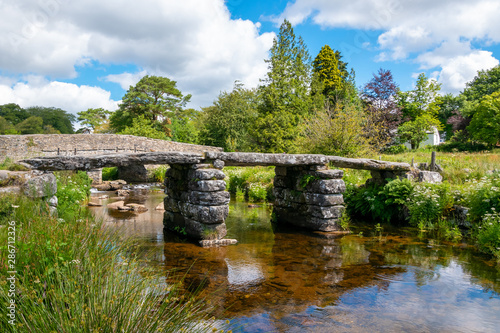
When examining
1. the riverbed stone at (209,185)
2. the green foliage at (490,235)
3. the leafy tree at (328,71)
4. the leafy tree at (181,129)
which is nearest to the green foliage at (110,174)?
the leafy tree at (181,129)

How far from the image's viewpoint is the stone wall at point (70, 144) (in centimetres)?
1659

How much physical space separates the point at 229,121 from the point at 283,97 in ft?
19.8

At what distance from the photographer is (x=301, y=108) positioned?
24859 millimetres

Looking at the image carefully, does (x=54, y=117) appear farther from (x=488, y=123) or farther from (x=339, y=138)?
(x=488, y=123)

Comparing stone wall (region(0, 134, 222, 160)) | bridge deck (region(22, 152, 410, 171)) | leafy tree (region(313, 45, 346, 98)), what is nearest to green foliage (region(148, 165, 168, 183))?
stone wall (region(0, 134, 222, 160))

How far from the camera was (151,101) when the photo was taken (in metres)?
34.0

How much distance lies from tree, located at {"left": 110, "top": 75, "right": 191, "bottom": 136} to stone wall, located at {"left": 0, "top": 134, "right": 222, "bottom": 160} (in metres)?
11.6

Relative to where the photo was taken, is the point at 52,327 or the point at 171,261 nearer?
the point at 52,327

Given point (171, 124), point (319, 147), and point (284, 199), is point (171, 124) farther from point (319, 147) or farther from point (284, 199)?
point (284, 199)

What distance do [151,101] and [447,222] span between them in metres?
31.3

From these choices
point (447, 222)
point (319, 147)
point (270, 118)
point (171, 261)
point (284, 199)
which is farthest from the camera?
point (270, 118)

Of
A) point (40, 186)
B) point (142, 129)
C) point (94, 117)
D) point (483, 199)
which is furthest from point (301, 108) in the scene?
point (94, 117)

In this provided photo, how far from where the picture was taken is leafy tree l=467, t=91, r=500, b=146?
20.6m

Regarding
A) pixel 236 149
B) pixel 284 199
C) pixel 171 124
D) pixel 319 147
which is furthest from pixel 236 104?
pixel 284 199
